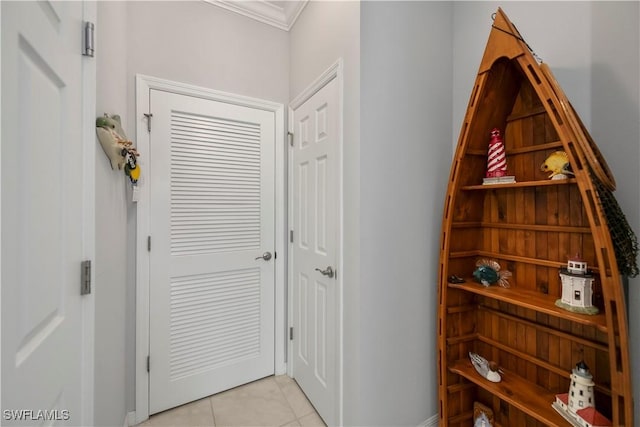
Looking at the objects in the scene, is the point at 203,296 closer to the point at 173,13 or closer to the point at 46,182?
the point at 46,182

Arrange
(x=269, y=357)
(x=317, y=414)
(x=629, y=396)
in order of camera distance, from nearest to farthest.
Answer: (x=629, y=396) → (x=317, y=414) → (x=269, y=357)

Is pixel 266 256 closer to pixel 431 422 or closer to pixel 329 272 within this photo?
pixel 329 272

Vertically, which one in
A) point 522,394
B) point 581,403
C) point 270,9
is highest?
point 270,9

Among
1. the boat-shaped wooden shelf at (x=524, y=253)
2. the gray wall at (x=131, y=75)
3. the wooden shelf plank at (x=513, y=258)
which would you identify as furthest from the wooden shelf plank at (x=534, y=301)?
the gray wall at (x=131, y=75)

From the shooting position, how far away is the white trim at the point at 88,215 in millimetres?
900

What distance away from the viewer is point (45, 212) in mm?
680

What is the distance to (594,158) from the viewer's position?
900mm

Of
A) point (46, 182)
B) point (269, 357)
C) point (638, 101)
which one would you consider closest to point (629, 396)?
point (638, 101)

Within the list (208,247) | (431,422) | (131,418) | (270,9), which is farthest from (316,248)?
(270,9)

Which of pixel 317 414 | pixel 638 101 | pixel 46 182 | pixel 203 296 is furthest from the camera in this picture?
pixel 203 296

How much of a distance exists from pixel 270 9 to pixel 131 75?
1148mm

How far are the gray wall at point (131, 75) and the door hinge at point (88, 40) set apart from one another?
0.46ft

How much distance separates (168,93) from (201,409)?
2122 mm
